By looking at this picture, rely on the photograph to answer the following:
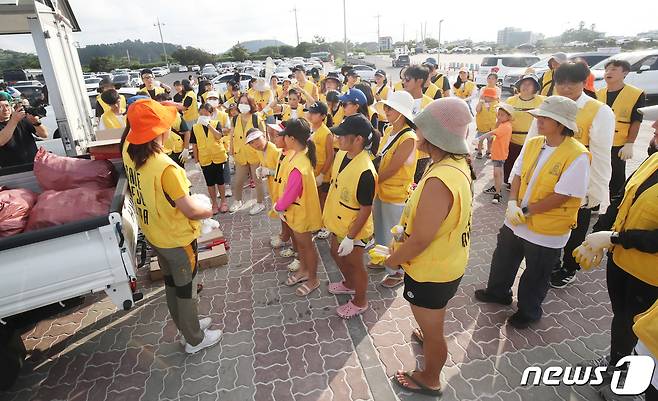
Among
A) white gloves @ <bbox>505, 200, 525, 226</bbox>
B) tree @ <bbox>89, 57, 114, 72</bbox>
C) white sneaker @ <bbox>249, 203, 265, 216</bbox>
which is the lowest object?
white sneaker @ <bbox>249, 203, 265, 216</bbox>

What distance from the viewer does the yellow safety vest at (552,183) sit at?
267 cm

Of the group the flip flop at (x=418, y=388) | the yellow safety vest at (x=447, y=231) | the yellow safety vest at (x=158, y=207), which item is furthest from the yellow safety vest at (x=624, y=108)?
the yellow safety vest at (x=158, y=207)

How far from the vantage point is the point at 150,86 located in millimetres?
8258

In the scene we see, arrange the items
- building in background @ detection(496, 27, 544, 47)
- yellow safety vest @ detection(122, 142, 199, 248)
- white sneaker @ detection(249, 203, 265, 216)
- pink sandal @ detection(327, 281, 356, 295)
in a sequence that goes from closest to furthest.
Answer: yellow safety vest @ detection(122, 142, 199, 248) → pink sandal @ detection(327, 281, 356, 295) → white sneaker @ detection(249, 203, 265, 216) → building in background @ detection(496, 27, 544, 47)

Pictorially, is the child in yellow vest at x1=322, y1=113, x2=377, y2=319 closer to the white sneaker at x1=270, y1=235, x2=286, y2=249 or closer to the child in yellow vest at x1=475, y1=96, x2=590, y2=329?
the child in yellow vest at x1=475, y1=96, x2=590, y2=329

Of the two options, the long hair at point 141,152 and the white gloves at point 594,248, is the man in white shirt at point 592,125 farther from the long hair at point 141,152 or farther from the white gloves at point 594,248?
the long hair at point 141,152

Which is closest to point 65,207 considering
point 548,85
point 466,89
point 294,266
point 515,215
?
point 294,266

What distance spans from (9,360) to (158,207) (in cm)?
164

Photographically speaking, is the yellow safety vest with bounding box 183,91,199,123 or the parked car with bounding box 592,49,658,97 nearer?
the yellow safety vest with bounding box 183,91,199,123

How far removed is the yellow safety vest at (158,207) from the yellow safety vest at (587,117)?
3582mm

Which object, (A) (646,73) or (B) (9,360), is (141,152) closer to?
(B) (9,360)

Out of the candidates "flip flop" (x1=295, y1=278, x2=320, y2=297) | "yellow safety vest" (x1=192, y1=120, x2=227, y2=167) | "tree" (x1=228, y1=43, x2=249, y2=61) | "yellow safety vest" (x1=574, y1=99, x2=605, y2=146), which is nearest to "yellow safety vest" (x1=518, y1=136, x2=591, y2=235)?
"yellow safety vest" (x1=574, y1=99, x2=605, y2=146)

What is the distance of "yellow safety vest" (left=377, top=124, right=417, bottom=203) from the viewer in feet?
11.0

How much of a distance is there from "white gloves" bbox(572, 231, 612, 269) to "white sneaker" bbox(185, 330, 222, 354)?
298cm
